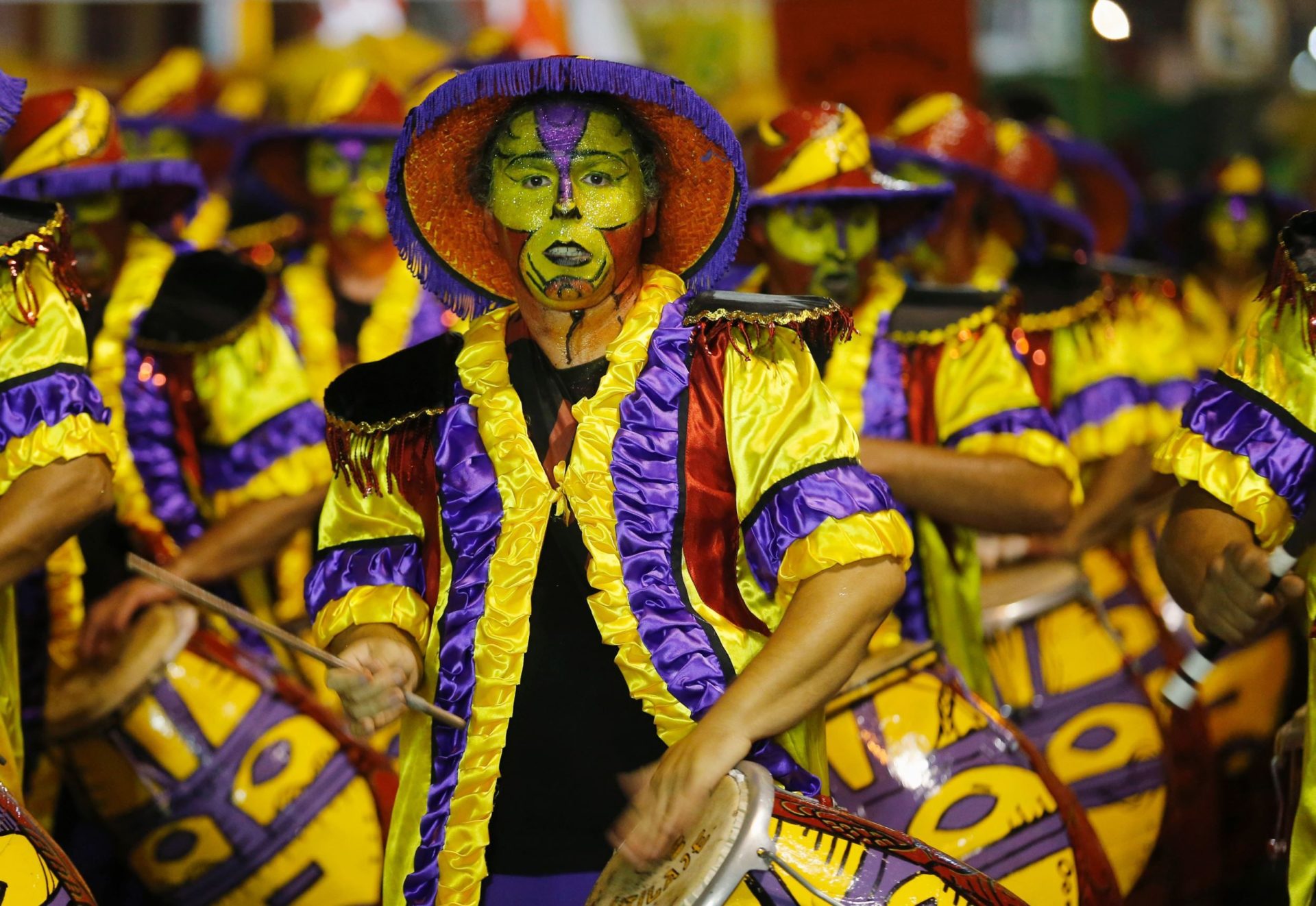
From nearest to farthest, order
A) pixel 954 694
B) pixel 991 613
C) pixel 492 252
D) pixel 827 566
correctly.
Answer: pixel 827 566 < pixel 492 252 < pixel 954 694 < pixel 991 613

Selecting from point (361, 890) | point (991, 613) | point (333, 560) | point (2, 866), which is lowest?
point (361, 890)

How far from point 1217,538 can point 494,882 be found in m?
1.30

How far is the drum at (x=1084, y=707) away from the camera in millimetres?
4605

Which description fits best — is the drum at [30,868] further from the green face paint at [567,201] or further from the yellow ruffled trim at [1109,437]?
the yellow ruffled trim at [1109,437]

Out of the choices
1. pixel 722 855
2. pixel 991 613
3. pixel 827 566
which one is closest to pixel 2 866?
pixel 722 855

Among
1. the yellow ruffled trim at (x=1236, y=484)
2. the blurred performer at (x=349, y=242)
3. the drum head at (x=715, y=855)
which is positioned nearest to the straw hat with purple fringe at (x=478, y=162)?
the yellow ruffled trim at (x=1236, y=484)

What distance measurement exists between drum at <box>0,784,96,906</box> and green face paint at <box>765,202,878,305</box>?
2306 millimetres

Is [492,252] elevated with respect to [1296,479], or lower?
elevated

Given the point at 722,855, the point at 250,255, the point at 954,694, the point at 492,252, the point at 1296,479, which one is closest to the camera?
the point at 722,855

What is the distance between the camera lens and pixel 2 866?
2863 mm

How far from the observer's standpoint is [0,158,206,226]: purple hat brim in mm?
4453

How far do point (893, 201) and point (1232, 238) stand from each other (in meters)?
3.95

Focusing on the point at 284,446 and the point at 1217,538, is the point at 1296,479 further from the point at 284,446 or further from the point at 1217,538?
the point at 284,446

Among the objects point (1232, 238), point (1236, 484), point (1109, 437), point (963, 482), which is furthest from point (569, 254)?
point (1232, 238)
